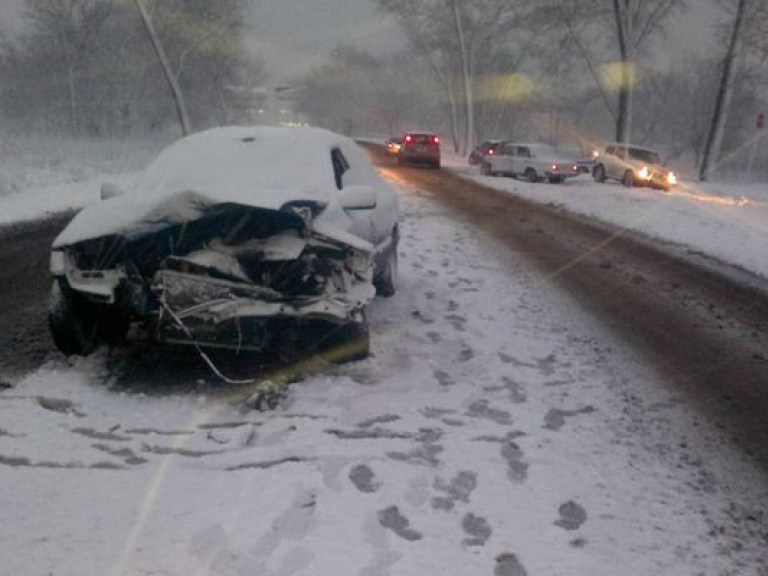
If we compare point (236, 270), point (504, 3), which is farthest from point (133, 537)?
point (504, 3)

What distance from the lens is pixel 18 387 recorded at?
467 centimetres

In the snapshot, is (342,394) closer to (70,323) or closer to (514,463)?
(514,463)

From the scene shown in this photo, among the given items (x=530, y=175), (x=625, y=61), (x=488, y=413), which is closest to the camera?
(x=488, y=413)

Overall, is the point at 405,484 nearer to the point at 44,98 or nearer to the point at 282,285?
the point at 282,285

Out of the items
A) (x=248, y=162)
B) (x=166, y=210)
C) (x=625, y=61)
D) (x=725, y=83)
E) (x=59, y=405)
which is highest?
(x=625, y=61)

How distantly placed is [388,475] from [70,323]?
270cm

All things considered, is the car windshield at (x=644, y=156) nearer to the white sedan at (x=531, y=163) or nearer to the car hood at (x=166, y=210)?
the white sedan at (x=531, y=163)

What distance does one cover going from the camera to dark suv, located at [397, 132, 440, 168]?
3303cm

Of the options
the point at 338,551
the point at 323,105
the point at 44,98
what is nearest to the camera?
the point at 338,551

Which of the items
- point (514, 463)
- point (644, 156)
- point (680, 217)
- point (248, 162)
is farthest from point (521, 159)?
point (514, 463)

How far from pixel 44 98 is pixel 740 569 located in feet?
170

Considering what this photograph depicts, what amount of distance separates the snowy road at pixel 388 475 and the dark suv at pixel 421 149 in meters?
28.1

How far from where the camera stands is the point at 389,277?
296 inches

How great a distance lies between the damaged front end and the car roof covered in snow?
0.08 m
